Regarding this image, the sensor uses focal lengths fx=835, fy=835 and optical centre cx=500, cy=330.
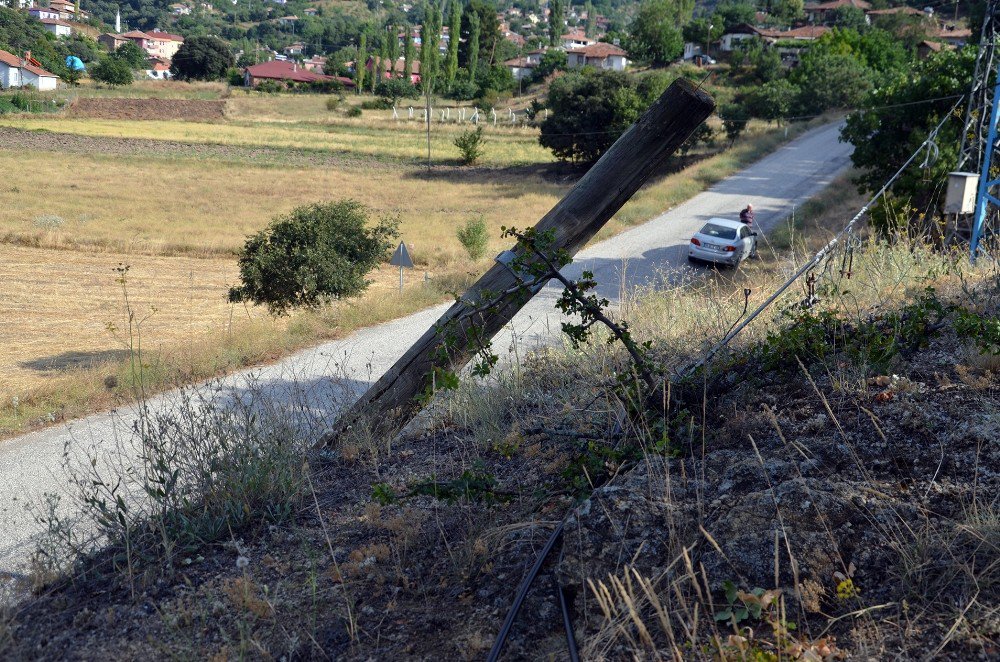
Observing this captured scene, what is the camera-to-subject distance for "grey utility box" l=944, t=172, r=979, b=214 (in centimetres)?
1045

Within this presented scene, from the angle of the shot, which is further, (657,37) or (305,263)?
(657,37)

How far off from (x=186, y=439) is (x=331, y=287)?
40.3 feet

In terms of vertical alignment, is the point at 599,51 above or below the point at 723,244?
above

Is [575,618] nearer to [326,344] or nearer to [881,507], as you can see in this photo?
[881,507]

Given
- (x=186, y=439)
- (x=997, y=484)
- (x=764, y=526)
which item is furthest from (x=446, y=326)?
(x=997, y=484)

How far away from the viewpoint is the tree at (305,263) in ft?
52.6

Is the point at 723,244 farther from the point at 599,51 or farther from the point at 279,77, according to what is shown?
the point at 279,77

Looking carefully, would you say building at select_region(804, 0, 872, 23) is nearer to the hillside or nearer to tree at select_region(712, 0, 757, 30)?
tree at select_region(712, 0, 757, 30)

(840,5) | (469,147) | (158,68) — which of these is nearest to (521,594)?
(469,147)

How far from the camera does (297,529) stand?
12.4 ft

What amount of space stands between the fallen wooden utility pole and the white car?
17643 mm

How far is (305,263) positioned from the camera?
52.6 feet

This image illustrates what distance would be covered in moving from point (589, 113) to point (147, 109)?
163ft

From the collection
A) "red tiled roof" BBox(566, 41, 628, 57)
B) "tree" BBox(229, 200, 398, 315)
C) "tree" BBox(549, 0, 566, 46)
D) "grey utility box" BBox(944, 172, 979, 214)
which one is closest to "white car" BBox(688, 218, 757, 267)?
"tree" BBox(229, 200, 398, 315)
